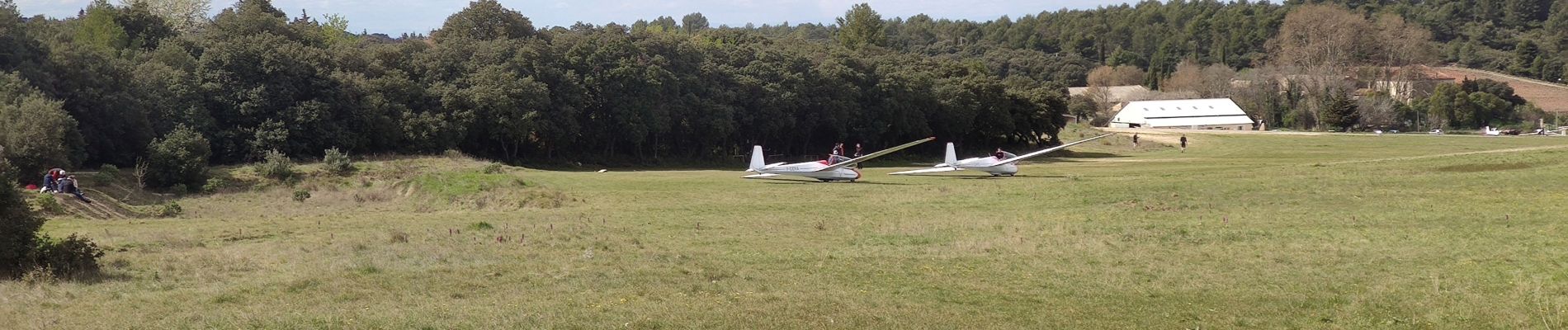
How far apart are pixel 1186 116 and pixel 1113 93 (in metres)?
45.3

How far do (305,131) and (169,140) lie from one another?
1208cm

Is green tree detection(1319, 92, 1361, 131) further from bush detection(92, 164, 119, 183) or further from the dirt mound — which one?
the dirt mound

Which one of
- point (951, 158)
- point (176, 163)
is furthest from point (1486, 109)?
point (176, 163)

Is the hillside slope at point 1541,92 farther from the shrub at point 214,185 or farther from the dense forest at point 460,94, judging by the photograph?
the shrub at point 214,185

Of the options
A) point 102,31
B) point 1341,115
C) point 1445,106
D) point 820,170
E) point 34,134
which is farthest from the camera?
point 1445,106

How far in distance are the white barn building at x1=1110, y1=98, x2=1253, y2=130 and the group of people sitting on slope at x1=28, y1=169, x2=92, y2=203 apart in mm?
118535

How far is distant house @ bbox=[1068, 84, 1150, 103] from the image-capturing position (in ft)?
581

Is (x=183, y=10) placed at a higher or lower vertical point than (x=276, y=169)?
higher

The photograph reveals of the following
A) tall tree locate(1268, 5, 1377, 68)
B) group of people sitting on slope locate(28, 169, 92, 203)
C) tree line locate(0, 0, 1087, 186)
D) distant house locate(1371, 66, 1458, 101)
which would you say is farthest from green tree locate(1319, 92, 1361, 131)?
group of people sitting on slope locate(28, 169, 92, 203)

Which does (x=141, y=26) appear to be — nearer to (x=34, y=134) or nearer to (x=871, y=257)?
(x=34, y=134)

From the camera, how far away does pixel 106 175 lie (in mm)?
41656

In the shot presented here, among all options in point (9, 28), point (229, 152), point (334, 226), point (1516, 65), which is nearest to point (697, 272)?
point (334, 226)

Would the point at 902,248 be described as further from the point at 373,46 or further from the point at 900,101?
the point at 900,101

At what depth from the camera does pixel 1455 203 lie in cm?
2859
